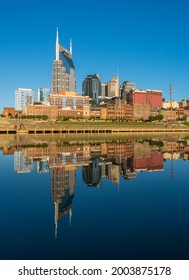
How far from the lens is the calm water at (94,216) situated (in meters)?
7.91

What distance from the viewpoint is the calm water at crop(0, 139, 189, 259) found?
7.91 metres

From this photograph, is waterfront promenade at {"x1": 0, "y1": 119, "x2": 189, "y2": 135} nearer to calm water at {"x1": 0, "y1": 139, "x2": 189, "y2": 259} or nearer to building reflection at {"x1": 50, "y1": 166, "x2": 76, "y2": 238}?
building reflection at {"x1": 50, "y1": 166, "x2": 76, "y2": 238}

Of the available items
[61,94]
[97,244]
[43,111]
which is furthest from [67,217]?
[61,94]

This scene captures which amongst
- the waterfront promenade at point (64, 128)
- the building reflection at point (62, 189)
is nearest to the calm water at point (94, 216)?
the building reflection at point (62, 189)

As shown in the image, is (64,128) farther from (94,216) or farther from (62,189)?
(94,216)

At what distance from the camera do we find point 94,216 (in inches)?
433

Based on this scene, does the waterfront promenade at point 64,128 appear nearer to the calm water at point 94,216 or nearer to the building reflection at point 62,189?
the building reflection at point 62,189

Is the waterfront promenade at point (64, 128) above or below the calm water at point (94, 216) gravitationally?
above

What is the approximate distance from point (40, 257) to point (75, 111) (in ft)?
575

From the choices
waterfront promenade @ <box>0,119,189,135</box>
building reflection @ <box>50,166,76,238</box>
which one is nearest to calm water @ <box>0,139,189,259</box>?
building reflection @ <box>50,166,76,238</box>

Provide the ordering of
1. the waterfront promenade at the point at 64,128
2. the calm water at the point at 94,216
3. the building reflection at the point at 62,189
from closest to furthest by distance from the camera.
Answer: the calm water at the point at 94,216
the building reflection at the point at 62,189
the waterfront promenade at the point at 64,128

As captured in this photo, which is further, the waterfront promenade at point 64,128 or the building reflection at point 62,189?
the waterfront promenade at point 64,128

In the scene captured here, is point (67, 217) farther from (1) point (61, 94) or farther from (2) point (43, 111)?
(1) point (61, 94)

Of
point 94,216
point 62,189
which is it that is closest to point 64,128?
point 62,189
